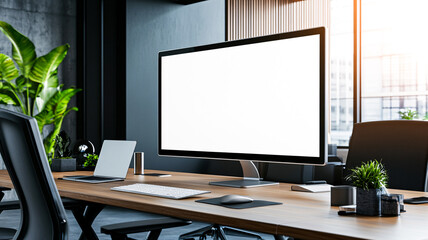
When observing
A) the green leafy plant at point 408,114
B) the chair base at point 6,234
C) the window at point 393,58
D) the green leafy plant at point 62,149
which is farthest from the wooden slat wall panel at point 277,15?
the chair base at point 6,234

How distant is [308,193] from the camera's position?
200 cm

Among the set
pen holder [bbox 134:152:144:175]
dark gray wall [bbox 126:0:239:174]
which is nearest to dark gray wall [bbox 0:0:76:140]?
dark gray wall [bbox 126:0:239:174]

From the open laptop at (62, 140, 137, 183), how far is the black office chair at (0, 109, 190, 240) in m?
0.97

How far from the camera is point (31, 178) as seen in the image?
146 cm

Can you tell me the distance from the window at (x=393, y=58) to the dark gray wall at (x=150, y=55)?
2423 millimetres

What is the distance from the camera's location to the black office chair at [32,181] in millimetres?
1380

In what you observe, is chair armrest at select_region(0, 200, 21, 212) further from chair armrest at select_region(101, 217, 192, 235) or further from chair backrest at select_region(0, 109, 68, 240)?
chair armrest at select_region(101, 217, 192, 235)

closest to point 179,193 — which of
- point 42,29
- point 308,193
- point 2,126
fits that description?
point 308,193

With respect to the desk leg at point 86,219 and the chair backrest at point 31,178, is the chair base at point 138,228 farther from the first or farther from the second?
the desk leg at point 86,219

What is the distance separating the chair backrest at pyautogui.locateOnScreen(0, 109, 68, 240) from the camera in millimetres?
1379

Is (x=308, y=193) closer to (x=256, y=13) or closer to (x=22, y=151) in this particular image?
(x=22, y=151)

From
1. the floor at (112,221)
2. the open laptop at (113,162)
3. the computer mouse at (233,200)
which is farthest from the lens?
the floor at (112,221)

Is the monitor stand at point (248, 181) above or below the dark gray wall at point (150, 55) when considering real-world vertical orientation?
below

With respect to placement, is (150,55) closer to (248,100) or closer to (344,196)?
(248,100)
